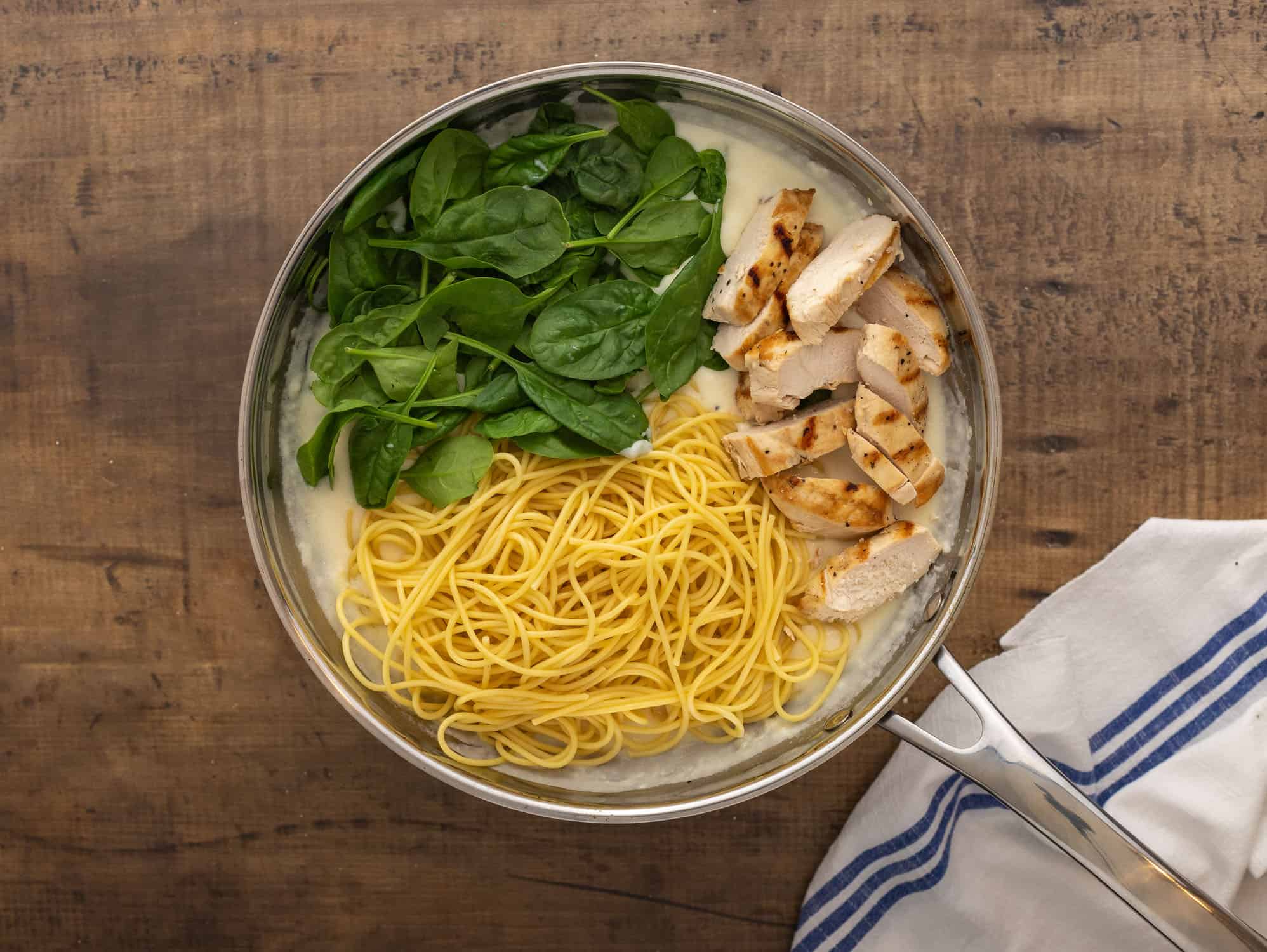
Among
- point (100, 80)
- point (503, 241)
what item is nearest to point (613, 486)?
point (503, 241)

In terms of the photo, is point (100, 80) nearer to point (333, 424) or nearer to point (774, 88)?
point (333, 424)

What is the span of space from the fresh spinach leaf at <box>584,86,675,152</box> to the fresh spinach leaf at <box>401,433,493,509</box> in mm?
639

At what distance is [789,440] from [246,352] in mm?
1130

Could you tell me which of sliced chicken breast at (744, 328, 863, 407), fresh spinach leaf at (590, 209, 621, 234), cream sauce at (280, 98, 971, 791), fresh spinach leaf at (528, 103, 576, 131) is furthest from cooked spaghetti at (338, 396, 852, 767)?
fresh spinach leaf at (528, 103, 576, 131)

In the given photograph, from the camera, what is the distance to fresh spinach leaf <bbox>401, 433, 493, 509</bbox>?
1.66 m

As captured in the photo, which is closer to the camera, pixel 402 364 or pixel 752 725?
pixel 402 364

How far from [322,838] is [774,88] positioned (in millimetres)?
1854

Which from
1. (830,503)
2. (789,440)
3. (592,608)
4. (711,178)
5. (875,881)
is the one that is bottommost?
(875,881)

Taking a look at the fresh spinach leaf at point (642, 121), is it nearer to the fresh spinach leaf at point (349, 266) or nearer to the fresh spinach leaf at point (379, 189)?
the fresh spinach leaf at point (379, 189)

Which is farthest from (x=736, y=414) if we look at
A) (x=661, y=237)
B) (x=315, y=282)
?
(x=315, y=282)

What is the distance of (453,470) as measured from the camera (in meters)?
1.67

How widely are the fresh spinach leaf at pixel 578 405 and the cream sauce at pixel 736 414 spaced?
0.20ft

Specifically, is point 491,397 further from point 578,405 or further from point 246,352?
point 246,352

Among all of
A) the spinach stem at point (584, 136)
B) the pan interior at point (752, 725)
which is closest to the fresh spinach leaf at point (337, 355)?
the pan interior at point (752, 725)
